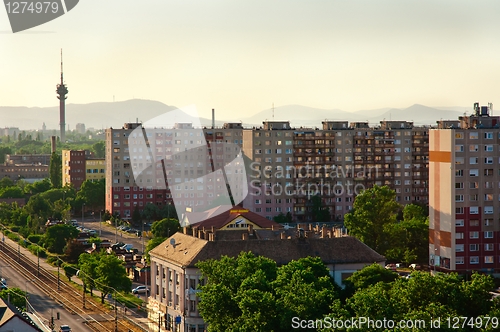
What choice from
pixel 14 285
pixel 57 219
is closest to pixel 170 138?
pixel 57 219

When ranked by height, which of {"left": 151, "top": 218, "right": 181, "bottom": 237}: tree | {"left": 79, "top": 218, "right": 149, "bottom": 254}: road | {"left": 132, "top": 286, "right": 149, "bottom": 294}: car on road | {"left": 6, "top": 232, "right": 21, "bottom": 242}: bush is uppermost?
{"left": 151, "top": 218, "right": 181, "bottom": 237}: tree

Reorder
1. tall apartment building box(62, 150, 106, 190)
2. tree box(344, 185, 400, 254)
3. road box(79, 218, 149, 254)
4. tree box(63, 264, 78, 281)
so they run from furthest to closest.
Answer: tall apartment building box(62, 150, 106, 190), road box(79, 218, 149, 254), tree box(344, 185, 400, 254), tree box(63, 264, 78, 281)

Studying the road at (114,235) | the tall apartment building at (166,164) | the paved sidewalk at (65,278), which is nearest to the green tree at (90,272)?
the paved sidewalk at (65,278)

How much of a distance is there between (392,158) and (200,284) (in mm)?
Answer: 50407

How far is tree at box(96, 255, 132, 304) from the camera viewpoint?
55.1m

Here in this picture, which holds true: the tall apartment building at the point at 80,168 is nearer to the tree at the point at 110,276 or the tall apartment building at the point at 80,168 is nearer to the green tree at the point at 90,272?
the green tree at the point at 90,272

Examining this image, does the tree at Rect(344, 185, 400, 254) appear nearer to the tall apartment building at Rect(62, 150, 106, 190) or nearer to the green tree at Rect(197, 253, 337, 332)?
the green tree at Rect(197, 253, 337, 332)

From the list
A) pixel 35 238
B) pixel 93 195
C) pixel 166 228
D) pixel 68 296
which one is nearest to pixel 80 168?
pixel 93 195

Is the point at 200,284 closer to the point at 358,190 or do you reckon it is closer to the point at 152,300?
the point at 152,300

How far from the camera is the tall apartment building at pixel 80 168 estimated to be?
385 ft

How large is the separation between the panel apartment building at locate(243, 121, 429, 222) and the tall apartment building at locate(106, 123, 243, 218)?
5.77m

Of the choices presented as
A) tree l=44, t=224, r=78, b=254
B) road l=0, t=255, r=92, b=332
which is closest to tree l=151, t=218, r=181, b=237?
tree l=44, t=224, r=78, b=254

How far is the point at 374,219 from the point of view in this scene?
6712 cm

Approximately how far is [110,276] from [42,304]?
4.21 meters
